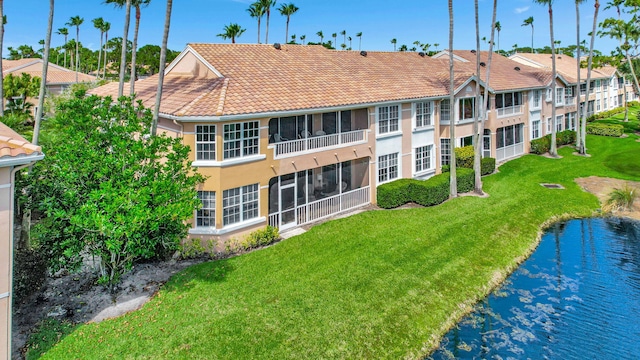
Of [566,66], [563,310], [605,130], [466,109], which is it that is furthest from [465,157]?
[566,66]

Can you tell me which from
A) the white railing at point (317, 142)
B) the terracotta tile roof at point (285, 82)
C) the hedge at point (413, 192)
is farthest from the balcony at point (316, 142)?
the hedge at point (413, 192)

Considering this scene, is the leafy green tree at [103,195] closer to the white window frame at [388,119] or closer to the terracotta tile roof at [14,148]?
the terracotta tile roof at [14,148]

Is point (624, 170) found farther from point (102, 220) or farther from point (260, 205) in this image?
point (102, 220)

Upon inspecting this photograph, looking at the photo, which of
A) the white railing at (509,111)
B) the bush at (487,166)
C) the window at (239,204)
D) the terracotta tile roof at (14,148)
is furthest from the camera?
the white railing at (509,111)

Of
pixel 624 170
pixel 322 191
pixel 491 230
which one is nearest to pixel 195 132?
pixel 322 191

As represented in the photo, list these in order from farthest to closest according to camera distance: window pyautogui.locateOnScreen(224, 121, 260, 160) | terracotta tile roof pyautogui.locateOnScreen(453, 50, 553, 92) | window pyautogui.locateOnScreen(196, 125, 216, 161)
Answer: terracotta tile roof pyautogui.locateOnScreen(453, 50, 553, 92)
window pyautogui.locateOnScreen(224, 121, 260, 160)
window pyautogui.locateOnScreen(196, 125, 216, 161)

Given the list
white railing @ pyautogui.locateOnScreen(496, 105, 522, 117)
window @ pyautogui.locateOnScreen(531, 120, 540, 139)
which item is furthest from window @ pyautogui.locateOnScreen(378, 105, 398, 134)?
window @ pyautogui.locateOnScreen(531, 120, 540, 139)

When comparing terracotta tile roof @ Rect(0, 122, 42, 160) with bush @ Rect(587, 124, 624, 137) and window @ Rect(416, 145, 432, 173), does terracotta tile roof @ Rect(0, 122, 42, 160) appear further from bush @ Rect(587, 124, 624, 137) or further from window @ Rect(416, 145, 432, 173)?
bush @ Rect(587, 124, 624, 137)
